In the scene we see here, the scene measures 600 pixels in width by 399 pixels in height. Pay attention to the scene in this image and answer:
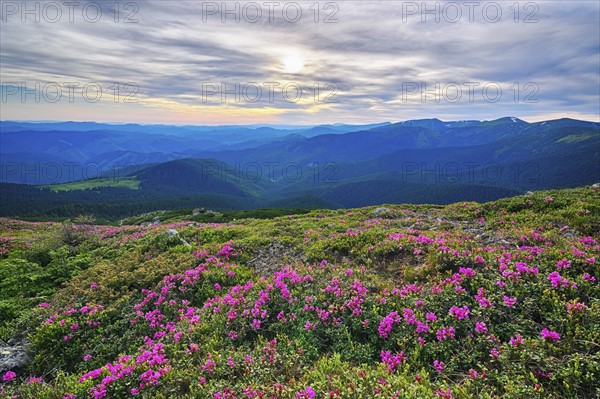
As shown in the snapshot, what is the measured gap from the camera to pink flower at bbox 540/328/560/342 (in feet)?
18.4

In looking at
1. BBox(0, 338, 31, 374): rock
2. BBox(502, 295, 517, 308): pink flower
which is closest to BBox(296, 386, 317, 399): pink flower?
BBox(502, 295, 517, 308): pink flower

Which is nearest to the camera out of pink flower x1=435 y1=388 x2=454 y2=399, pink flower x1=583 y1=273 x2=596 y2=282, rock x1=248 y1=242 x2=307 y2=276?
pink flower x1=435 y1=388 x2=454 y2=399

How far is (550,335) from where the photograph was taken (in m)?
5.66

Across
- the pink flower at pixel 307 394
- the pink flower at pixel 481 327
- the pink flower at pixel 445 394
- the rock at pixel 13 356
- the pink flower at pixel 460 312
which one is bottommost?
the rock at pixel 13 356

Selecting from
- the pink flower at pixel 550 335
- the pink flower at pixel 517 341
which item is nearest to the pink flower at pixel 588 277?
the pink flower at pixel 550 335

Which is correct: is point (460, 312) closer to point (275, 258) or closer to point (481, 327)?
point (481, 327)

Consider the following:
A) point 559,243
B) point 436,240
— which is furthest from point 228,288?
point 559,243

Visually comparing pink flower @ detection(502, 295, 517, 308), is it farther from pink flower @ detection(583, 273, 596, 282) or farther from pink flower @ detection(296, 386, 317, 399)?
pink flower @ detection(296, 386, 317, 399)

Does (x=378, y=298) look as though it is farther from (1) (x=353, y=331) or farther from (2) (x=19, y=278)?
(2) (x=19, y=278)

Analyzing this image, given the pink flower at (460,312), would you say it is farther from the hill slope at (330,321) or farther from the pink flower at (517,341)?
the pink flower at (517,341)

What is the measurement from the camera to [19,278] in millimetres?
13148

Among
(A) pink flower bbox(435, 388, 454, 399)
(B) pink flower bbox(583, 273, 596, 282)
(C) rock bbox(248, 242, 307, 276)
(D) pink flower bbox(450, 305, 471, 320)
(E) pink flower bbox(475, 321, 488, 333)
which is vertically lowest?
(A) pink flower bbox(435, 388, 454, 399)

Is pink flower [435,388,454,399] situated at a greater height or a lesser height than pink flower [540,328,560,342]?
lesser

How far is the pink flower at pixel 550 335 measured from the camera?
5.62m
